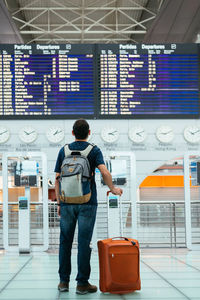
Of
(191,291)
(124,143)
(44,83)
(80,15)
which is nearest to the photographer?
(191,291)

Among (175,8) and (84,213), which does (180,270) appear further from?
(175,8)

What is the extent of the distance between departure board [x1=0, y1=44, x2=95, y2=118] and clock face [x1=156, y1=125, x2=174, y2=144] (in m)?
1.31

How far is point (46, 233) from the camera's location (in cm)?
711

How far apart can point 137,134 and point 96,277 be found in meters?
4.55

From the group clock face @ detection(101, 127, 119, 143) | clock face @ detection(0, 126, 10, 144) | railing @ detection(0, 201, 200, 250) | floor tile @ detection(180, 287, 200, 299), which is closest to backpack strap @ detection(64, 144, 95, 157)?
floor tile @ detection(180, 287, 200, 299)

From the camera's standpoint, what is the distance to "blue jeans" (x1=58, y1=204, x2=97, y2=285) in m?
3.71

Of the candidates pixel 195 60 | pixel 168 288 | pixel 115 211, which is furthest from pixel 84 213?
pixel 195 60

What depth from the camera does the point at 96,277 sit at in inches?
181

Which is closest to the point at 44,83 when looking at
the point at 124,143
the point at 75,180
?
the point at 124,143

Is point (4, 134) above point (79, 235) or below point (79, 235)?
above

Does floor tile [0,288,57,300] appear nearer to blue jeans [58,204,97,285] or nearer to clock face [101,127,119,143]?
blue jeans [58,204,97,285]

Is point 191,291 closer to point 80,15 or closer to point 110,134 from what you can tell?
point 110,134

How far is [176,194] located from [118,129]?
9.74 m

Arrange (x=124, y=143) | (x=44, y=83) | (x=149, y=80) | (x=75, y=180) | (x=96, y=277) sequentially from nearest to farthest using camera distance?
1. (x=75, y=180)
2. (x=96, y=277)
3. (x=44, y=83)
4. (x=149, y=80)
5. (x=124, y=143)
